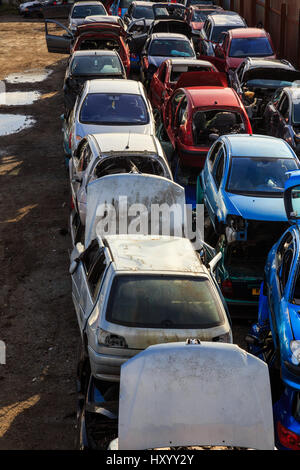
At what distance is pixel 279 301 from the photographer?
7559 millimetres

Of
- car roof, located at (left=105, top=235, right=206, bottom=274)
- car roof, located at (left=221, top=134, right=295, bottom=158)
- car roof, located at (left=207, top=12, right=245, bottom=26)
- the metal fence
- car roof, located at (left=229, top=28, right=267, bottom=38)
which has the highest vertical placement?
car roof, located at (left=105, top=235, right=206, bottom=274)

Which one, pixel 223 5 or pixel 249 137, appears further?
pixel 223 5

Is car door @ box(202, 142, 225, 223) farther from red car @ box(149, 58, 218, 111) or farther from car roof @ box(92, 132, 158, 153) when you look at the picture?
red car @ box(149, 58, 218, 111)

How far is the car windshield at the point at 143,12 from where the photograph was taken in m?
28.0

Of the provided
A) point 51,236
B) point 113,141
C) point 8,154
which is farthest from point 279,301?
point 8,154

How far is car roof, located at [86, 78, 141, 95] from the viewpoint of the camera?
14391 millimetres

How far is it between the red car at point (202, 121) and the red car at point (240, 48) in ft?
20.7

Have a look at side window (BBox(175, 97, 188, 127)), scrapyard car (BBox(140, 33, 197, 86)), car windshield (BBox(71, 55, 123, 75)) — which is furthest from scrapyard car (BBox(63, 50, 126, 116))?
side window (BBox(175, 97, 188, 127))

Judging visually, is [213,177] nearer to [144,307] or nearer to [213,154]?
[213,154]

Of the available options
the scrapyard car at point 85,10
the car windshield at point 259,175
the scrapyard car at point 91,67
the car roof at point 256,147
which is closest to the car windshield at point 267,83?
the scrapyard car at point 91,67

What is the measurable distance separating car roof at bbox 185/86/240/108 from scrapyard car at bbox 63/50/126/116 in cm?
405

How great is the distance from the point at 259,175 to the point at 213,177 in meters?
0.78

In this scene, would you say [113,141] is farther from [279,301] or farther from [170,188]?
[279,301]
